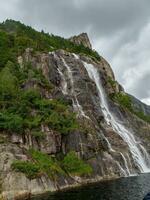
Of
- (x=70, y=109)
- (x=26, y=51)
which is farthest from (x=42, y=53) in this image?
(x=70, y=109)

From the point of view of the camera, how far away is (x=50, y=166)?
71812 mm

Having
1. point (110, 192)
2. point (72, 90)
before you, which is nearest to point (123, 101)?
point (72, 90)

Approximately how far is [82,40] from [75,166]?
4061 inches

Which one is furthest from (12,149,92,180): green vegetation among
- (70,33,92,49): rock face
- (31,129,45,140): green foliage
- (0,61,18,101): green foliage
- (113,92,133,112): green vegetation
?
(70,33,92,49): rock face

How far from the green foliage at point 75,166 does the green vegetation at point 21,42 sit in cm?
3914

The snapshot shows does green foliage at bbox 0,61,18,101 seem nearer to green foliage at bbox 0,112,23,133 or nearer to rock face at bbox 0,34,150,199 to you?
rock face at bbox 0,34,150,199

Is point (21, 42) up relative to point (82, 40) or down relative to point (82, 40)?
down

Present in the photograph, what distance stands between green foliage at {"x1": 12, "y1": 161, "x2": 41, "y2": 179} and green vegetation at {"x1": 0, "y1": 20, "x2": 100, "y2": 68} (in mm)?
45045

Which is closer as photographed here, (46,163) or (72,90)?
(46,163)

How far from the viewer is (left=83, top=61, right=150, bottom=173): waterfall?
93.5 meters

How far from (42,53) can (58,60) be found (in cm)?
493

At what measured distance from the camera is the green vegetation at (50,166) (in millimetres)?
66188

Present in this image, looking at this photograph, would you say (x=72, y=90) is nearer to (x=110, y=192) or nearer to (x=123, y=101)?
(x=123, y=101)

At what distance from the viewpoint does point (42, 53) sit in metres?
112
